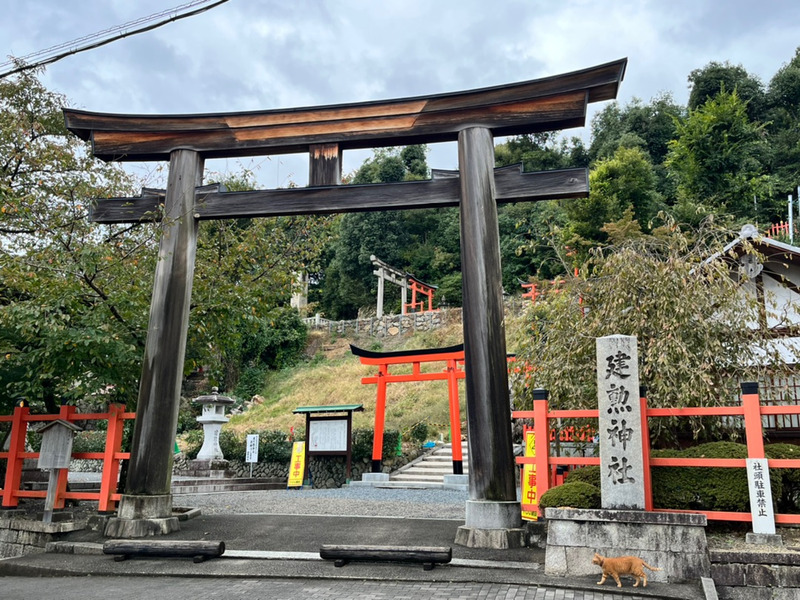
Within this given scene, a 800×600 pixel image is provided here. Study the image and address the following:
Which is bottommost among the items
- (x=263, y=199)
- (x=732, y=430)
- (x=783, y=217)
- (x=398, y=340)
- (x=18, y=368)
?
(x=732, y=430)

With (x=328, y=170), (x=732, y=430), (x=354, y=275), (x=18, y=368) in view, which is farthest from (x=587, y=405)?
(x=354, y=275)

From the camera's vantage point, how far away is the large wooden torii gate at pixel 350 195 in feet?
22.9

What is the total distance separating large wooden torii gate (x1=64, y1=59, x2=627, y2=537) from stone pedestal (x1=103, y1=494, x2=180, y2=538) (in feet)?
0.04

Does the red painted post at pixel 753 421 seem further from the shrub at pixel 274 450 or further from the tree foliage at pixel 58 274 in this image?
the shrub at pixel 274 450

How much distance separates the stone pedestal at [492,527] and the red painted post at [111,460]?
4.69 m

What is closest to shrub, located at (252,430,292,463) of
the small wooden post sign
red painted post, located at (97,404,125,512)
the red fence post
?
the red fence post

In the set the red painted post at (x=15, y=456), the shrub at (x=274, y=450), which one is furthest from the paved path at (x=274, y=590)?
the shrub at (x=274, y=450)

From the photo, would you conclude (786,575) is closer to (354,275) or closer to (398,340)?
(398,340)

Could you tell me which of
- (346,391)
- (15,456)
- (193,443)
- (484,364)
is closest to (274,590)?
(484,364)

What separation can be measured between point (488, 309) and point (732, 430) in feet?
11.3

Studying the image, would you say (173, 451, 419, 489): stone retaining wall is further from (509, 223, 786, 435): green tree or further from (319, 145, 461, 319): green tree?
(319, 145, 461, 319): green tree

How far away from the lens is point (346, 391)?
91.4ft

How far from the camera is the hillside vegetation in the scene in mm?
23750

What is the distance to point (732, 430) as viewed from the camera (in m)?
7.46
